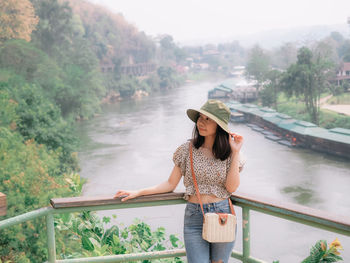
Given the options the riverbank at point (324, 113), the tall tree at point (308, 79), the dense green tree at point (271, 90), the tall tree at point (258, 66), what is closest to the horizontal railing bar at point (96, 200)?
the riverbank at point (324, 113)

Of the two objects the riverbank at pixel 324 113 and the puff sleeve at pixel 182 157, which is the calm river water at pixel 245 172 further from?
the puff sleeve at pixel 182 157

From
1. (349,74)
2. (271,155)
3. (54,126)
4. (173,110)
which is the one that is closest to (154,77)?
(173,110)

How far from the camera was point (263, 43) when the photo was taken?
78375 mm

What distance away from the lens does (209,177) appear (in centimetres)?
163

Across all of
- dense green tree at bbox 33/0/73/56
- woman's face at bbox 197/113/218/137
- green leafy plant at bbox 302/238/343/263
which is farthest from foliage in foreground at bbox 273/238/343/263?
dense green tree at bbox 33/0/73/56

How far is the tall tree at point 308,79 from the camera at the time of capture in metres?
29.0

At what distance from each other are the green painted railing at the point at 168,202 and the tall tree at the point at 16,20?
2229 centimetres

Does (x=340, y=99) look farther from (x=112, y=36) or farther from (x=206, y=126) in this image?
(x=206, y=126)

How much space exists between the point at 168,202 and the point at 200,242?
0.19 m

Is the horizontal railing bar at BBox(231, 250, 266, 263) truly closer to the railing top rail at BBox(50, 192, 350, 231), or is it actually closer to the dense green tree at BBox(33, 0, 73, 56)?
the railing top rail at BBox(50, 192, 350, 231)

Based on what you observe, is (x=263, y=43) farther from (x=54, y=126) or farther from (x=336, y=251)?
(x=336, y=251)

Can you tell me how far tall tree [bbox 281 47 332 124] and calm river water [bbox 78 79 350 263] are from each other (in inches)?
162

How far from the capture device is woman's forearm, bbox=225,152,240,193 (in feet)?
5.21

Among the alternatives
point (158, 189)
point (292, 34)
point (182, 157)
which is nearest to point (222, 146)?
point (182, 157)
